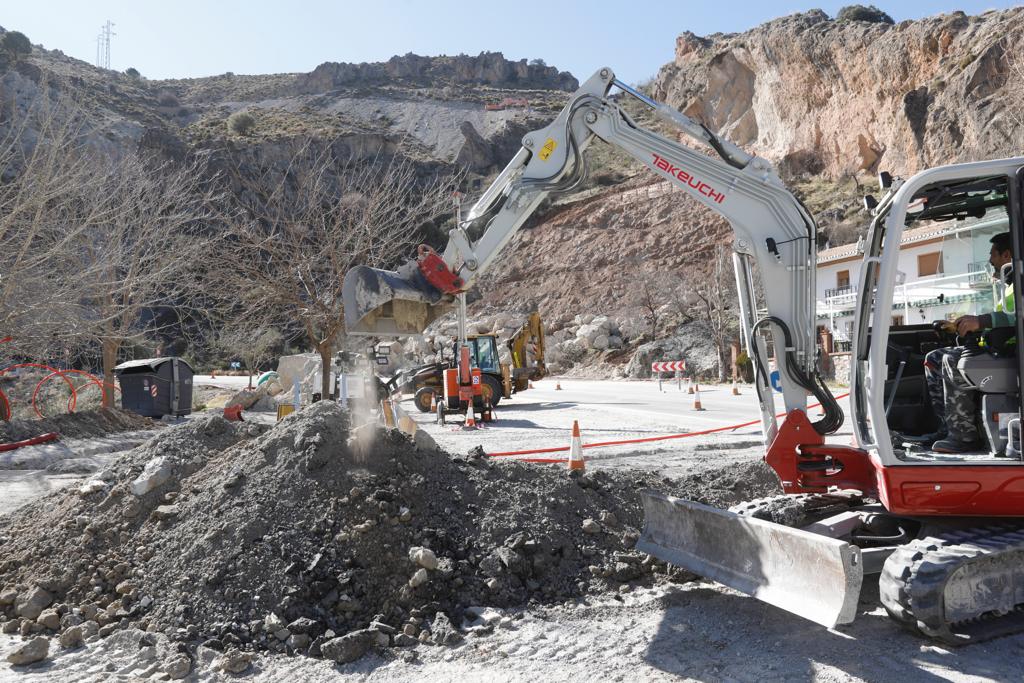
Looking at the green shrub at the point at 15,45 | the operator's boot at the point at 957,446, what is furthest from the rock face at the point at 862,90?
the green shrub at the point at 15,45

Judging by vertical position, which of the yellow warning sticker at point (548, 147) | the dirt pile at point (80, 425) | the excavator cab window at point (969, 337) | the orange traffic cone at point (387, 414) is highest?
the yellow warning sticker at point (548, 147)

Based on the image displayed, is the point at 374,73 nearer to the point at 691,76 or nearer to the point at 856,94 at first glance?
the point at 691,76

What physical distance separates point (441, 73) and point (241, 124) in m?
47.3

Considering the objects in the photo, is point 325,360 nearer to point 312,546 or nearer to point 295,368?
point 312,546

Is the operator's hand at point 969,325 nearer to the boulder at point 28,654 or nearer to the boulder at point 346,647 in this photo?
the boulder at point 346,647

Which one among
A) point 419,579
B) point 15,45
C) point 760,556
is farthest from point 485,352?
point 15,45

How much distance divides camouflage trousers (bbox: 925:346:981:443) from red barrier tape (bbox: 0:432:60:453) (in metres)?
13.9

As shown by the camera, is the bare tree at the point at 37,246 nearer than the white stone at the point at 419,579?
No

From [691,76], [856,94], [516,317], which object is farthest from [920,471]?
[691,76]

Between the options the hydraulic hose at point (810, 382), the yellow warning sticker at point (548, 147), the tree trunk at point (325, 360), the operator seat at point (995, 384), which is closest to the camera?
the operator seat at point (995, 384)

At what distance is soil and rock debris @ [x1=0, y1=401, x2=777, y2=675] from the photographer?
4.54 metres

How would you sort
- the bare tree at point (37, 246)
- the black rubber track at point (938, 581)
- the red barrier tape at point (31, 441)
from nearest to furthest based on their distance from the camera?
the black rubber track at point (938, 581) → the bare tree at point (37, 246) → the red barrier tape at point (31, 441)

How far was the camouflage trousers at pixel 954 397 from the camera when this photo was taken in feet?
14.6

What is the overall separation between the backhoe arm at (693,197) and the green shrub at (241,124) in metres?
61.0
